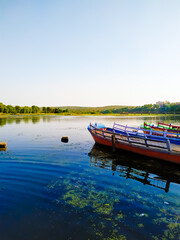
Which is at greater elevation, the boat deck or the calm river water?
the boat deck

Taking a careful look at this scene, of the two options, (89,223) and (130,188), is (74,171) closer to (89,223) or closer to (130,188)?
(130,188)

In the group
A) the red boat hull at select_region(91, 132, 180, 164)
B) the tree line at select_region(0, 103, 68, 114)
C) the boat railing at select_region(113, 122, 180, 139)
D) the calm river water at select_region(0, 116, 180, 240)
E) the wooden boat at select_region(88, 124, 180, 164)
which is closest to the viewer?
the calm river water at select_region(0, 116, 180, 240)

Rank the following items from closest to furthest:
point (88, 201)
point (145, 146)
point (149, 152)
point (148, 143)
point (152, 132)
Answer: point (88, 201) < point (149, 152) < point (145, 146) < point (148, 143) < point (152, 132)

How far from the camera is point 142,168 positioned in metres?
12.5

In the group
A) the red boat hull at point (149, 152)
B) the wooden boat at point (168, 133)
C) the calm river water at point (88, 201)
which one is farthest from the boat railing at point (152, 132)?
the calm river water at point (88, 201)

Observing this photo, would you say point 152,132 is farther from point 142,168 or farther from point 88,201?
point 88,201

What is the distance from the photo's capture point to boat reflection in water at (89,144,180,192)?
10.1 m

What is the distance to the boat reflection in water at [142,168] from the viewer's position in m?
10.1

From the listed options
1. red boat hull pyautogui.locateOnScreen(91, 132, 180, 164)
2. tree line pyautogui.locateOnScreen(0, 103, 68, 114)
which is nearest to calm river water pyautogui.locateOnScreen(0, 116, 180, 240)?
red boat hull pyautogui.locateOnScreen(91, 132, 180, 164)

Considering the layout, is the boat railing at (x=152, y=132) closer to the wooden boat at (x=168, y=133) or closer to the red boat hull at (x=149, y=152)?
the wooden boat at (x=168, y=133)

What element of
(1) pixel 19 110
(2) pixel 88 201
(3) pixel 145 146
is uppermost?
(1) pixel 19 110

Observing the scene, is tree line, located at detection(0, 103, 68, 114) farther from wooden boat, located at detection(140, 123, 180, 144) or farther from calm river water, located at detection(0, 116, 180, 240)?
calm river water, located at detection(0, 116, 180, 240)

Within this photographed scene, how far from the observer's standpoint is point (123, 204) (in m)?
7.15

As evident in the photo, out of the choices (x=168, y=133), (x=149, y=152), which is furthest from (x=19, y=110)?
(x=168, y=133)
